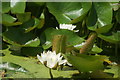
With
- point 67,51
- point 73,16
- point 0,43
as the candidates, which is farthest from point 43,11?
point 67,51

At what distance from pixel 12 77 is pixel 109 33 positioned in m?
0.66

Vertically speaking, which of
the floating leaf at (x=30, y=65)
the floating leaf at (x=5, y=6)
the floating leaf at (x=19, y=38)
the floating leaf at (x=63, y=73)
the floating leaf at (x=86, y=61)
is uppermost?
the floating leaf at (x=5, y=6)

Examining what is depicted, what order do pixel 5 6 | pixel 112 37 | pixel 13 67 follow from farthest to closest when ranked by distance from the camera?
pixel 5 6 < pixel 112 37 < pixel 13 67

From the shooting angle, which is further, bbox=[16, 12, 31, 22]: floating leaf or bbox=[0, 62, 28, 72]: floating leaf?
bbox=[16, 12, 31, 22]: floating leaf

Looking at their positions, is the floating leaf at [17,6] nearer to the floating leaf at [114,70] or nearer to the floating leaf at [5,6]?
the floating leaf at [5,6]

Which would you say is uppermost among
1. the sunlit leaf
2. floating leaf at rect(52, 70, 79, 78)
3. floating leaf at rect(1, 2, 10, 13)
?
floating leaf at rect(1, 2, 10, 13)

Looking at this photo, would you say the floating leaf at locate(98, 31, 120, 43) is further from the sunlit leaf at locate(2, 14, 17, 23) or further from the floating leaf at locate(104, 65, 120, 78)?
the sunlit leaf at locate(2, 14, 17, 23)

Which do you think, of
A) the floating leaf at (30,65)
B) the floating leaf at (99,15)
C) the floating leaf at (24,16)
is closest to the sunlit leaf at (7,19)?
the floating leaf at (24,16)

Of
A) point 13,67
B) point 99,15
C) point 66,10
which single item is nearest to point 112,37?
point 99,15

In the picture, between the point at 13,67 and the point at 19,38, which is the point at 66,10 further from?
the point at 13,67

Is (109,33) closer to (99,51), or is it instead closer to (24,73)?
(99,51)

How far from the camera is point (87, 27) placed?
1.69 metres

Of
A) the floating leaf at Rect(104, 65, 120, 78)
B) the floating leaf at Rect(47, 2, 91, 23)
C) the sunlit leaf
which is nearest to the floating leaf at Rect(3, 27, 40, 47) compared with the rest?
the sunlit leaf

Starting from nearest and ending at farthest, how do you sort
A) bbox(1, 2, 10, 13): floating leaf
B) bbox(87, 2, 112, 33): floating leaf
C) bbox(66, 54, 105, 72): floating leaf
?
bbox(66, 54, 105, 72): floating leaf < bbox(87, 2, 112, 33): floating leaf < bbox(1, 2, 10, 13): floating leaf
